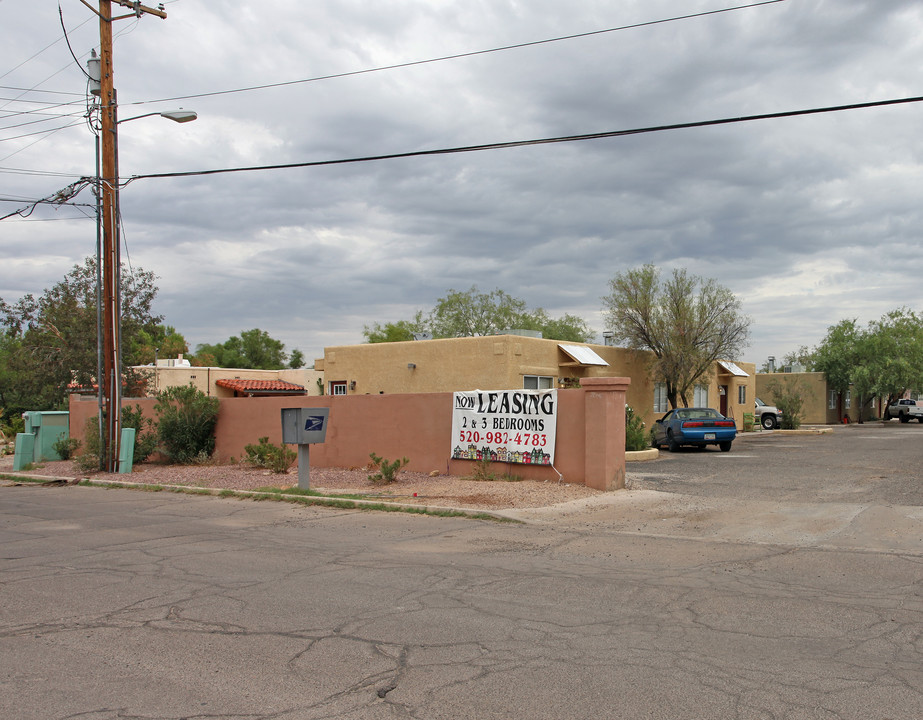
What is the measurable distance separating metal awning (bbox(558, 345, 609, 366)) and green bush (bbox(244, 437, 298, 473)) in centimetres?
1046

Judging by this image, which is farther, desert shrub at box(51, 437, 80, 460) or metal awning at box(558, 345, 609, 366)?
metal awning at box(558, 345, 609, 366)

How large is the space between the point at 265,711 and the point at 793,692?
3.11 meters

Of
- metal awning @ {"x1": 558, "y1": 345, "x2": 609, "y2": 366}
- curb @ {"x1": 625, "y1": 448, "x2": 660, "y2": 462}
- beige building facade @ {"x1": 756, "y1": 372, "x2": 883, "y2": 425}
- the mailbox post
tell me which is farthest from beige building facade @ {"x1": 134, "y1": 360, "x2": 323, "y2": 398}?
beige building facade @ {"x1": 756, "y1": 372, "x2": 883, "y2": 425}

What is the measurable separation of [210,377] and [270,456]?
25.8 metres

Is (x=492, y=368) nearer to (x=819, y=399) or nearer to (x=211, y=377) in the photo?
(x=211, y=377)

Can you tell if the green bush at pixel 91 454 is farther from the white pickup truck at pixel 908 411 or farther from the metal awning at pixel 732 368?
the white pickup truck at pixel 908 411

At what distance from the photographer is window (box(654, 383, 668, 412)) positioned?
32.4 meters

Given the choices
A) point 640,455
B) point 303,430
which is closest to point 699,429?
point 640,455

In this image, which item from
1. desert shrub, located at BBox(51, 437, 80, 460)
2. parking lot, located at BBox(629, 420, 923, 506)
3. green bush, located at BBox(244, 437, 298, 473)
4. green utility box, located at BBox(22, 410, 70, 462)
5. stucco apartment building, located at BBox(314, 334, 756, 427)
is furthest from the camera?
stucco apartment building, located at BBox(314, 334, 756, 427)

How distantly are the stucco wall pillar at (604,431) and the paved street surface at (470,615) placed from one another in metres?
2.09

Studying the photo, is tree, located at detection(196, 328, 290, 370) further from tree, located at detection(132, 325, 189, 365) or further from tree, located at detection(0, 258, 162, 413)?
tree, located at detection(0, 258, 162, 413)

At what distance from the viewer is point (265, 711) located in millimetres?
4590

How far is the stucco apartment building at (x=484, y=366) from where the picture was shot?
24.2 m

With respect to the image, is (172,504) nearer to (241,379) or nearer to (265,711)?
(265,711)
